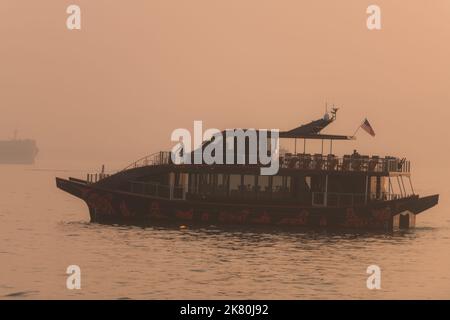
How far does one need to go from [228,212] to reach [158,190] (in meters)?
4.53

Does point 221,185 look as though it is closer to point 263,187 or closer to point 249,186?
point 249,186

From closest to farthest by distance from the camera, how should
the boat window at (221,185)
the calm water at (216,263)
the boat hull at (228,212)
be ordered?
1. the calm water at (216,263)
2. the boat hull at (228,212)
3. the boat window at (221,185)

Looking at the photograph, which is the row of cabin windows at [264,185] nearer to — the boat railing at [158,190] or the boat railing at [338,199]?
the boat railing at [338,199]

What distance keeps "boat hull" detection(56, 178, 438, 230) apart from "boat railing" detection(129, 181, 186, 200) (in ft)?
3.39

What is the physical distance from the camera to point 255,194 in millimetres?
52562

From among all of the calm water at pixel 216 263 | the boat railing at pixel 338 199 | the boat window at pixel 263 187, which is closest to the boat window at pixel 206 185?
the calm water at pixel 216 263

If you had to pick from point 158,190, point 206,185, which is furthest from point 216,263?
point 158,190

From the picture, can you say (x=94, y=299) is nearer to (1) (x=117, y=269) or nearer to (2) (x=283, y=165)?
(1) (x=117, y=269)

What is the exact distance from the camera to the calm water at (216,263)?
108 feet

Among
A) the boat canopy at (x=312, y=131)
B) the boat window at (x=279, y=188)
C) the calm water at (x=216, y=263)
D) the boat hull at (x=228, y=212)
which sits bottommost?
the calm water at (x=216, y=263)

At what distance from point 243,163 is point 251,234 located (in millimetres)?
4496

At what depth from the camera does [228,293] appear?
3238 cm

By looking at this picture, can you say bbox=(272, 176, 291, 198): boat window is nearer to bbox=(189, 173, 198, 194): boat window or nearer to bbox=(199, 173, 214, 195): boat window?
bbox=(199, 173, 214, 195): boat window
